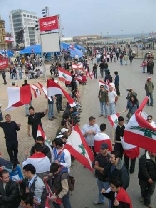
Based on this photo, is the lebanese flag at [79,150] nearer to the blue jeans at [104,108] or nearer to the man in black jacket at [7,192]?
the man in black jacket at [7,192]

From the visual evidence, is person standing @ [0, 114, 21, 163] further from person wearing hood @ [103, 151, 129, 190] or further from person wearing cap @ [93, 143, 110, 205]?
person wearing hood @ [103, 151, 129, 190]

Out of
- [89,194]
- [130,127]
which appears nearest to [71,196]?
[89,194]

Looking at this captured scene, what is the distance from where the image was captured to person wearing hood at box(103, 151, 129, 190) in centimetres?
474

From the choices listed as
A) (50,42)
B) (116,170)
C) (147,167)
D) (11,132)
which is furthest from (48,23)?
(116,170)

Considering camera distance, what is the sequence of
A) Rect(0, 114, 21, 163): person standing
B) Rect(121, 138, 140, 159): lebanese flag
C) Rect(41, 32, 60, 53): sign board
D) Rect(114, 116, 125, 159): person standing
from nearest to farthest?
Rect(121, 138, 140, 159): lebanese flag < Rect(114, 116, 125, 159): person standing < Rect(0, 114, 21, 163): person standing < Rect(41, 32, 60, 53): sign board

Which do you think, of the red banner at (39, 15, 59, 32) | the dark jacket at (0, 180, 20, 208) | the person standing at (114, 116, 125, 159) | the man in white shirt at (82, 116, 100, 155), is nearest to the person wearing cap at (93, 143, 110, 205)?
the dark jacket at (0, 180, 20, 208)

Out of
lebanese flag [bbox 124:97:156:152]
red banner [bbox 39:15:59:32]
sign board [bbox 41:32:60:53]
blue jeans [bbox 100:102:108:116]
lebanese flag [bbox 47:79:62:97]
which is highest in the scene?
red banner [bbox 39:15:59:32]

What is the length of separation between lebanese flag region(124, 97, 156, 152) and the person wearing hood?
1.83 feet

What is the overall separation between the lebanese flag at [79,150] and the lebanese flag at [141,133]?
0.99 meters

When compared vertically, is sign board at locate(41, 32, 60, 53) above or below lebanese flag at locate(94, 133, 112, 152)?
above

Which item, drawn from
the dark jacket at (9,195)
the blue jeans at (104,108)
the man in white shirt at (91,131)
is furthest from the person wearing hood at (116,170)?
the blue jeans at (104,108)

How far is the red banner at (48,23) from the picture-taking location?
835 inches

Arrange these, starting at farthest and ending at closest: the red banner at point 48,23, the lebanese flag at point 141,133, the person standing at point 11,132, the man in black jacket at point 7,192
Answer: the red banner at point 48,23
the person standing at point 11,132
the lebanese flag at point 141,133
the man in black jacket at point 7,192

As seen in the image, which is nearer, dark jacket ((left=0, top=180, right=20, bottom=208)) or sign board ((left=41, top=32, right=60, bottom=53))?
dark jacket ((left=0, top=180, right=20, bottom=208))
